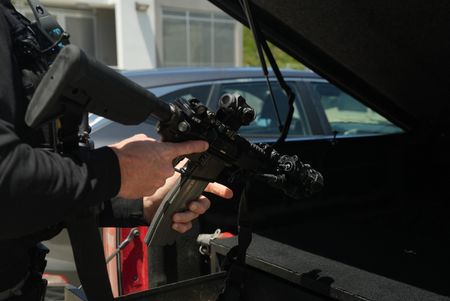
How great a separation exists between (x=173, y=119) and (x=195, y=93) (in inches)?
91.1

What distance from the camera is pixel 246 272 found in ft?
5.56

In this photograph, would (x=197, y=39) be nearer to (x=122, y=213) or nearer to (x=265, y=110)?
(x=265, y=110)

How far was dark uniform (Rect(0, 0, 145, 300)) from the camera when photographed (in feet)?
3.13

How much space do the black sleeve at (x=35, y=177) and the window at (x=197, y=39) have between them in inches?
623

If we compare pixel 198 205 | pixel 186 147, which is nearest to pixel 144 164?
pixel 186 147

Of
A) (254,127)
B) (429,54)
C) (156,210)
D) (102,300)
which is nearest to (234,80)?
(254,127)

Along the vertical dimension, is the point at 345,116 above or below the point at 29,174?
below

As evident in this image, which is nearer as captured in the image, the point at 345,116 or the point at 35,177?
the point at 35,177

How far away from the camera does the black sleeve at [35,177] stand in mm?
952

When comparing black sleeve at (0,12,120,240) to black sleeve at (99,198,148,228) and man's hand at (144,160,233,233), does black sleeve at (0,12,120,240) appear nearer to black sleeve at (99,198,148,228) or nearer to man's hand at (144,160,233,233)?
man's hand at (144,160,233,233)

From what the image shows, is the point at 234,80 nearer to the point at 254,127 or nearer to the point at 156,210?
the point at 254,127

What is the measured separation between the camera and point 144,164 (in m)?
1.15

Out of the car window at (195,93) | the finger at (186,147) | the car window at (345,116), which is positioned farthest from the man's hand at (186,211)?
the car window at (345,116)

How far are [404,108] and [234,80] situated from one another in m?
1.45
